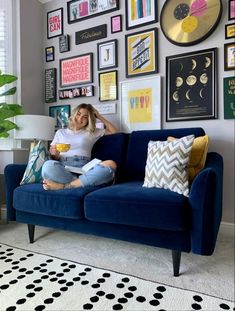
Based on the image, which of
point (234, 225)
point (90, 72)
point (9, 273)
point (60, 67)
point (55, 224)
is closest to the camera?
point (9, 273)

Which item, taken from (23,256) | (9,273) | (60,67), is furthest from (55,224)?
(60,67)

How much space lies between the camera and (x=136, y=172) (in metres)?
1.96

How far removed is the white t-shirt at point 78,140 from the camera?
78.2 inches

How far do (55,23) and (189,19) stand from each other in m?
1.46

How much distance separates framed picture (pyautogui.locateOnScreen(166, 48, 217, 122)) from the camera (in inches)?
78.0

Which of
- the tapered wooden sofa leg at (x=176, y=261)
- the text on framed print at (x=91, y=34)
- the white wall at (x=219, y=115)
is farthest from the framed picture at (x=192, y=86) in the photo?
the tapered wooden sofa leg at (x=176, y=261)

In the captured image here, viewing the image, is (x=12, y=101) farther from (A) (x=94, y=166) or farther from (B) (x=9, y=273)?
(B) (x=9, y=273)

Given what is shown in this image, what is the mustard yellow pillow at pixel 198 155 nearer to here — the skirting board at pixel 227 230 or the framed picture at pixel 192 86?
the framed picture at pixel 192 86

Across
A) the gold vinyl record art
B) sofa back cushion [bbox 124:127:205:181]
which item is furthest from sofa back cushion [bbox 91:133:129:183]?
the gold vinyl record art

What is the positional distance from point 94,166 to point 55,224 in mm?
464

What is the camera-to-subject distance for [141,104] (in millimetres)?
2258

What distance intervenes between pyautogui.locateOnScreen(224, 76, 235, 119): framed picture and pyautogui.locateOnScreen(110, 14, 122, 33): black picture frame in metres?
1.12

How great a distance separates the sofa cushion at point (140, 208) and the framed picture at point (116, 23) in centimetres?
164

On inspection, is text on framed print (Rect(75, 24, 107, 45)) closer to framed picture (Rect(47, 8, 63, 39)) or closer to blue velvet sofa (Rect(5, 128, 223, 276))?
framed picture (Rect(47, 8, 63, 39))
